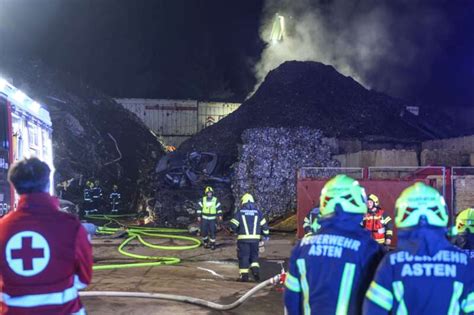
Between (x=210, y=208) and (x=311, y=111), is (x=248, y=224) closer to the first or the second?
(x=210, y=208)

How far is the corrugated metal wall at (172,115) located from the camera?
3144 centimetres

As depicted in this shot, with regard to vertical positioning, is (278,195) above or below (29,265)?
below

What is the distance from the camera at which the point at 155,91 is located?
43.5 m

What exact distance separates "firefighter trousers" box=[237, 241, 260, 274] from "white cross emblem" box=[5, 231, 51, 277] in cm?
600

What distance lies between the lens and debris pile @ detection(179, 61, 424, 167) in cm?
2145

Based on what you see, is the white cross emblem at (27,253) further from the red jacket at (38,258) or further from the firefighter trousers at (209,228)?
the firefighter trousers at (209,228)

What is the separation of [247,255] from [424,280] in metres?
6.15

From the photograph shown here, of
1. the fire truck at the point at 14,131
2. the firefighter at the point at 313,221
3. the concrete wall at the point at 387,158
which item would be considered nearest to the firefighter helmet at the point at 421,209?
the firefighter at the point at 313,221

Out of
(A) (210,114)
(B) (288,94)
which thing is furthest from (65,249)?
(A) (210,114)

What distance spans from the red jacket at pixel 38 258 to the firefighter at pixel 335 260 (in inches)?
46.3

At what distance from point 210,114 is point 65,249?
29954 millimetres

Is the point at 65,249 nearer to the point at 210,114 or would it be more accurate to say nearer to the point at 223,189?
the point at 223,189

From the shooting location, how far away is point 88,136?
2381cm

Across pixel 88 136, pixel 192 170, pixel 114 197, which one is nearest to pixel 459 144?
pixel 192 170
